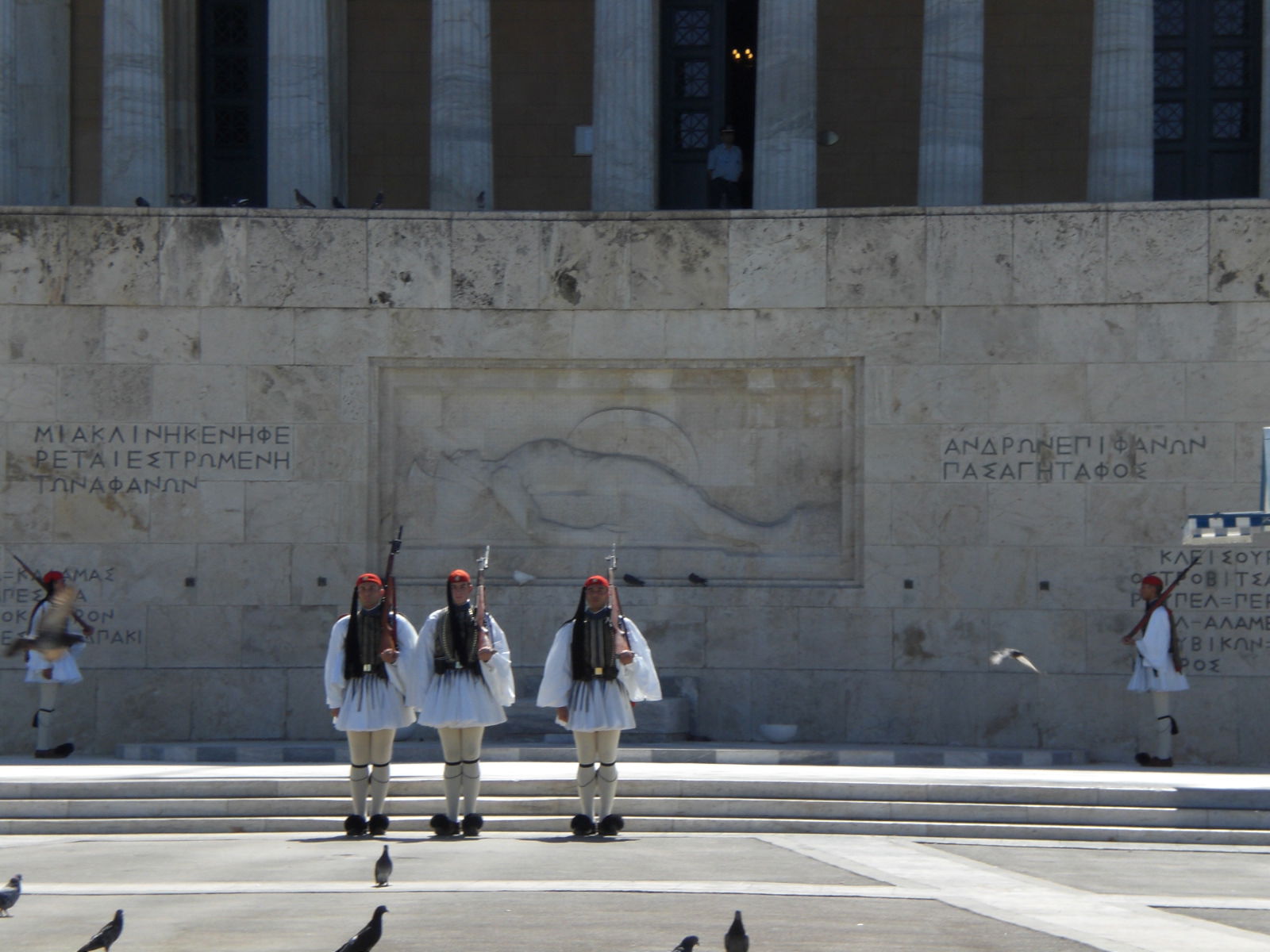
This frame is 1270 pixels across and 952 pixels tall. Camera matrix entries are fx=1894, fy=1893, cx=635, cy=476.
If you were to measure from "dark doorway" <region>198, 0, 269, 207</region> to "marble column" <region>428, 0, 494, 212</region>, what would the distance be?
5.44 metres

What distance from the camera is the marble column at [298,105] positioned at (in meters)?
26.1

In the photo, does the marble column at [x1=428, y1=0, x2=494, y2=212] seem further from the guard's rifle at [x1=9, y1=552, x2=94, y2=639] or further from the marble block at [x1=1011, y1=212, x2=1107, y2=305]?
the marble block at [x1=1011, y1=212, x2=1107, y2=305]

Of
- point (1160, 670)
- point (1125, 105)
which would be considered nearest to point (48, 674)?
point (1160, 670)

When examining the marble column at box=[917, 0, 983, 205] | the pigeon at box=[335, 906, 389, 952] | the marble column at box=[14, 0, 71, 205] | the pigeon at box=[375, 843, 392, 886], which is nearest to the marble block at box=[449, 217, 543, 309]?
the marble column at box=[917, 0, 983, 205]

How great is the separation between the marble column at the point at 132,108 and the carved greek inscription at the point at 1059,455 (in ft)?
38.0

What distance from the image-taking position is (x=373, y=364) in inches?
946

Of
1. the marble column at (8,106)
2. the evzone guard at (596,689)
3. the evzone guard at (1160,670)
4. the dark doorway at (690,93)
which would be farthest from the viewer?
the dark doorway at (690,93)

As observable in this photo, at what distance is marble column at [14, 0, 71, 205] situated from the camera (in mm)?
28266

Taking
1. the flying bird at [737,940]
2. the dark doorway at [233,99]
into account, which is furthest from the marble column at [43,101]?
the flying bird at [737,940]

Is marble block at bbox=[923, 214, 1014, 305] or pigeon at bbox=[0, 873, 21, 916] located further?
marble block at bbox=[923, 214, 1014, 305]

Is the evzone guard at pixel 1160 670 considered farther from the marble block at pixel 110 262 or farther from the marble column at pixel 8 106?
the marble column at pixel 8 106

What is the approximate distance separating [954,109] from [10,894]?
58.7ft

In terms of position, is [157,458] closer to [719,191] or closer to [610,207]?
[610,207]

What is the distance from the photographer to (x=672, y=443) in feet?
79.6
